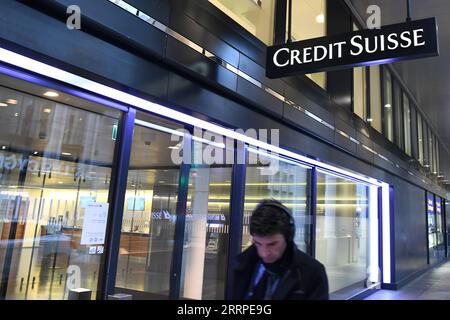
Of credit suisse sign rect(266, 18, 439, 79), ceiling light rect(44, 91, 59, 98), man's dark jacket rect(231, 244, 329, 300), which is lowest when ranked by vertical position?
man's dark jacket rect(231, 244, 329, 300)

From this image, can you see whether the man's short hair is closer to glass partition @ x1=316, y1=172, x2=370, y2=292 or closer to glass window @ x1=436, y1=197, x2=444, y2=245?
glass partition @ x1=316, y1=172, x2=370, y2=292

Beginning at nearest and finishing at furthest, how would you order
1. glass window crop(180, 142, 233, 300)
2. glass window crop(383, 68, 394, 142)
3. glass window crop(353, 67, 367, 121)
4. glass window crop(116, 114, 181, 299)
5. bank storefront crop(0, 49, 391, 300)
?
bank storefront crop(0, 49, 391, 300) → glass window crop(116, 114, 181, 299) → glass window crop(180, 142, 233, 300) → glass window crop(353, 67, 367, 121) → glass window crop(383, 68, 394, 142)

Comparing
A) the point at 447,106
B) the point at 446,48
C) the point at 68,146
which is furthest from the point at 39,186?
the point at 447,106

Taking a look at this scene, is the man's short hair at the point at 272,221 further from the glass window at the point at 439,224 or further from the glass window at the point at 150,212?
the glass window at the point at 439,224

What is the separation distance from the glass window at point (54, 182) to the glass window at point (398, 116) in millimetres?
9222

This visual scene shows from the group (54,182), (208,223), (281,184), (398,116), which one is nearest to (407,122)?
(398,116)

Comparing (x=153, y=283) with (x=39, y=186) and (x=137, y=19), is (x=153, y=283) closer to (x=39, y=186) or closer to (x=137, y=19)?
(x=39, y=186)

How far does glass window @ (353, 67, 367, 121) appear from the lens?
7.88m

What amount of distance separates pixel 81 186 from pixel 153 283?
1661 millimetres

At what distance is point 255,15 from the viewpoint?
4961 millimetres

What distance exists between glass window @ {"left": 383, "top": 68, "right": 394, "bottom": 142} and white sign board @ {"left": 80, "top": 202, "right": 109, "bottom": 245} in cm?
832

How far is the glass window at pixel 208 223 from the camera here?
445 centimetres

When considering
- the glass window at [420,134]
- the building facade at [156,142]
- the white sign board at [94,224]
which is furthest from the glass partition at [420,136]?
the white sign board at [94,224]

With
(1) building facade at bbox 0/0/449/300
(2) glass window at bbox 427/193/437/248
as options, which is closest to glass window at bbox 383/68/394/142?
(1) building facade at bbox 0/0/449/300
